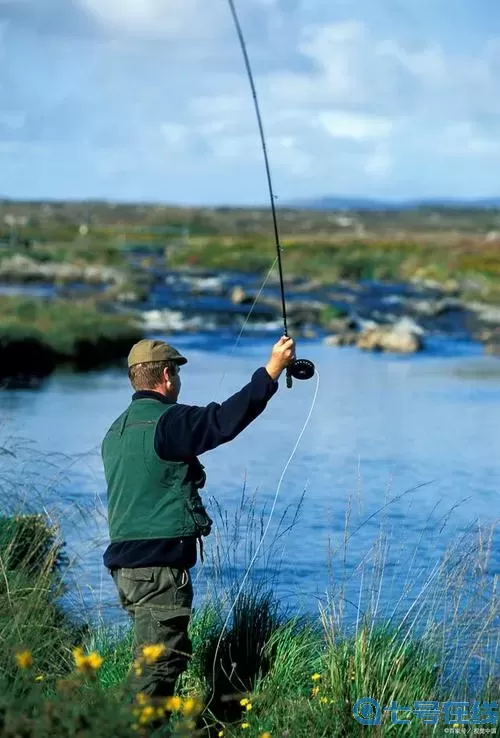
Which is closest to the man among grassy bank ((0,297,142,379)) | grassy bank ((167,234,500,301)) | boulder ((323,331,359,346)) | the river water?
the river water

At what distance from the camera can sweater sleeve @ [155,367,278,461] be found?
441 cm

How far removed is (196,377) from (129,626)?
1416 centimetres

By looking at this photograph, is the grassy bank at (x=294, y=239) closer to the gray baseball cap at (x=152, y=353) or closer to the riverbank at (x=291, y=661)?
the riverbank at (x=291, y=661)

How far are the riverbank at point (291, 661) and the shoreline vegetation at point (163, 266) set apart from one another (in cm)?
1632

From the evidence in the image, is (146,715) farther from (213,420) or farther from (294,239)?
(294,239)

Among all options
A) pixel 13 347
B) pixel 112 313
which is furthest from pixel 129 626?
pixel 112 313

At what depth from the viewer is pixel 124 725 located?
11.4ft

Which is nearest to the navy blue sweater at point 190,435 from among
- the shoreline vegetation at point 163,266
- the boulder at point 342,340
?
the shoreline vegetation at point 163,266

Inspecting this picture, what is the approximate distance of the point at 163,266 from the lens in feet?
175

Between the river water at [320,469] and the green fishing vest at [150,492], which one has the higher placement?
the green fishing vest at [150,492]

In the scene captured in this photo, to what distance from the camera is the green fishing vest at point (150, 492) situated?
461 centimetres

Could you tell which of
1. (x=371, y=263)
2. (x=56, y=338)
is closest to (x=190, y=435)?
(x=56, y=338)

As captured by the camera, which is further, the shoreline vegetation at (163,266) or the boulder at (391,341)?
the boulder at (391,341)

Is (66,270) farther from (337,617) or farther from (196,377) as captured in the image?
(337,617)
